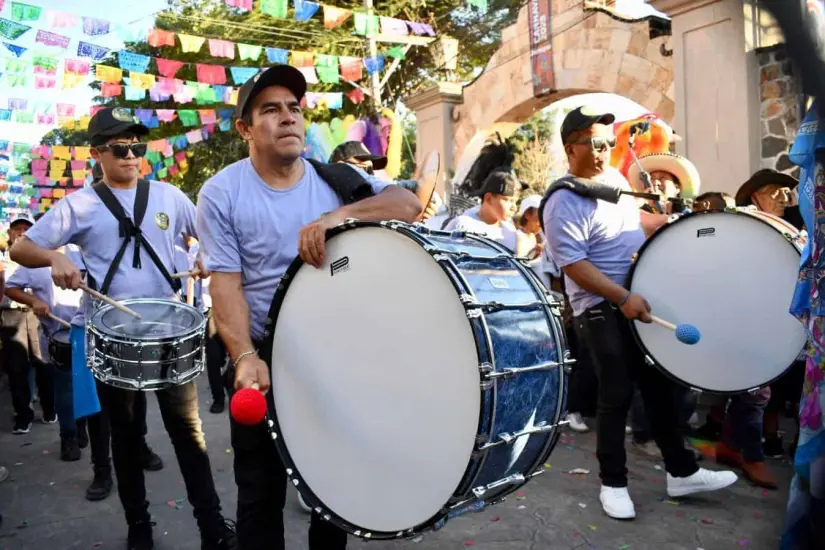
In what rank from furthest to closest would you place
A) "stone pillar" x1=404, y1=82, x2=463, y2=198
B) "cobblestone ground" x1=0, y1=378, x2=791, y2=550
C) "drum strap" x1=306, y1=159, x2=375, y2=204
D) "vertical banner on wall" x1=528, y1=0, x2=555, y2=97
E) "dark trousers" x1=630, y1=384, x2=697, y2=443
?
"stone pillar" x1=404, y1=82, x2=463, y2=198 < "vertical banner on wall" x1=528, y1=0, x2=555, y2=97 < "dark trousers" x1=630, y1=384, x2=697, y2=443 < "cobblestone ground" x1=0, y1=378, x2=791, y2=550 < "drum strap" x1=306, y1=159, x2=375, y2=204

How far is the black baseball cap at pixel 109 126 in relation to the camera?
375cm

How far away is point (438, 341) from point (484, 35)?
22937mm

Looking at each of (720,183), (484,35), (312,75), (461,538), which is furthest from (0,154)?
(461,538)

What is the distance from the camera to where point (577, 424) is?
5918 mm

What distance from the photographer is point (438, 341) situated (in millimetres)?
2055

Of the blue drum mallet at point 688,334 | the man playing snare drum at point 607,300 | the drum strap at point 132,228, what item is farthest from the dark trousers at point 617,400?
the drum strap at point 132,228

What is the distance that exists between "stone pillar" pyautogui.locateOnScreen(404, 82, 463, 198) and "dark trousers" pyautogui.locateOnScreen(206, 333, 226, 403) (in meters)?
8.66

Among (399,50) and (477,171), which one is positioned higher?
(399,50)

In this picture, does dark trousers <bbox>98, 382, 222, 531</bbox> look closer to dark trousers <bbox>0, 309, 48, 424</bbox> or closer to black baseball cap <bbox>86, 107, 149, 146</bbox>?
black baseball cap <bbox>86, 107, 149, 146</bbox>

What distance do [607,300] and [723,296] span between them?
577mm

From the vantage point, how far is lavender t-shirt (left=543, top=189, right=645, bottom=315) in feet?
12.6

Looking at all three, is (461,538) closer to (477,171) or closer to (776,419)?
(776,419)

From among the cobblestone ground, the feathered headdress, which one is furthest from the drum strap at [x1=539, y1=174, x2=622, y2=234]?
the feathered headdress

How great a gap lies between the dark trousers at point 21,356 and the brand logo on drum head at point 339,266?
5490 millimetres
